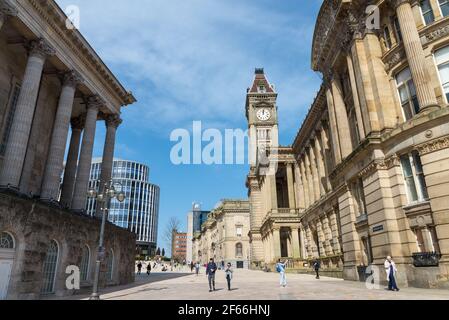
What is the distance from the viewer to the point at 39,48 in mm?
19688

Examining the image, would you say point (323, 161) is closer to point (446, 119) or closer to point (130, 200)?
point (446, 119)

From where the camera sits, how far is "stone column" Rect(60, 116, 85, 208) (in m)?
26.8

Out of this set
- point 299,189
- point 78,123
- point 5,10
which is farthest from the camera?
point 299,189

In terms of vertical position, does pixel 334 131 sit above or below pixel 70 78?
below

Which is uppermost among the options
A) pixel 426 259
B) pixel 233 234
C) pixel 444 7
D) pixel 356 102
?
pixel 444 7

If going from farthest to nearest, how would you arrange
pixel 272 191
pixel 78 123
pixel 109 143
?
pixel 272 191 → pixel 78 123 → pixel 109 143

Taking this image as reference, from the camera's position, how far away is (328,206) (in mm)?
33250

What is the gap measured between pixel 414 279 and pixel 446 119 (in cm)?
829

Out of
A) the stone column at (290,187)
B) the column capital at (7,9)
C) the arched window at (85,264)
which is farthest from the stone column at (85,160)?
the stone column at (290,187)

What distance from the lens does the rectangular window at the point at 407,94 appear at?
711 inches

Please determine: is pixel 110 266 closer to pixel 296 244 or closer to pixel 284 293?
pixel 284 293

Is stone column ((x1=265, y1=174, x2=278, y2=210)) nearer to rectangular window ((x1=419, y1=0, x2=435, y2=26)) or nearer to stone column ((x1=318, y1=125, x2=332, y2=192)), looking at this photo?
stone column ((x1=318, y1=125, x2=332, y2=192))

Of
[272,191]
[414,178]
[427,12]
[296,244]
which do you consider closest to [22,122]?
[414,178]

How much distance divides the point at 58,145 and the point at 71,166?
22.7 feet
